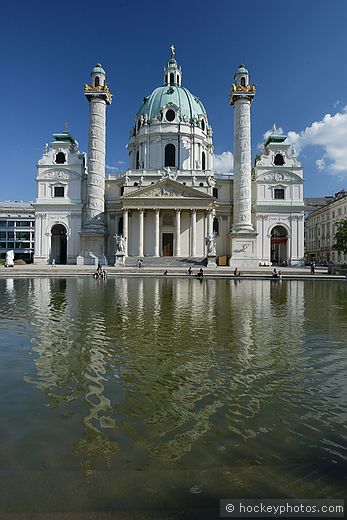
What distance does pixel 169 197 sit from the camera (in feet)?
172

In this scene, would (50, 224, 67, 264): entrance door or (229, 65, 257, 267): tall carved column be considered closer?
(229, 65, 257, 267): tall carved column

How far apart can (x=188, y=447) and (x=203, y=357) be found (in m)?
3.48

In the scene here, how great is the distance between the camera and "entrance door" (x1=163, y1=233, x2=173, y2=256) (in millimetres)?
55688

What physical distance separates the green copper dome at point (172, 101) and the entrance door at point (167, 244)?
22.8 meters

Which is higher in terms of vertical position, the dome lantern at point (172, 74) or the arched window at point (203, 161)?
the dome lantern at point (172, 74)

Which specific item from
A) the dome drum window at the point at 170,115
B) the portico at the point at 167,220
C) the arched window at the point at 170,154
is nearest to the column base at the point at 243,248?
the portico at the point at 167,220

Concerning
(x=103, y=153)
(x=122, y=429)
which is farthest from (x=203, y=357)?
(x=103, y=153)

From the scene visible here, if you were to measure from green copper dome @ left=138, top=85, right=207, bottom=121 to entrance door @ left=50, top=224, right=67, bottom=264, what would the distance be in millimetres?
25029

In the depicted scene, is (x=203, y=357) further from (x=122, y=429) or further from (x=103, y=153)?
(x=103, y=153)

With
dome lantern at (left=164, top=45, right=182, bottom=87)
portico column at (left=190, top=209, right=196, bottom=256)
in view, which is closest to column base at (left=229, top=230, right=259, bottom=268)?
portico column at (left=190, top=209, right=196, bottom=256)

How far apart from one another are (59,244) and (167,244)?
1874cm

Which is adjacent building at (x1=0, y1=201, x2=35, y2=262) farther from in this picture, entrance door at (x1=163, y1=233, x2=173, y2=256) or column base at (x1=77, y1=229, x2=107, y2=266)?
entrance door at (x1=163, y1=233, x2=173, y2=256)

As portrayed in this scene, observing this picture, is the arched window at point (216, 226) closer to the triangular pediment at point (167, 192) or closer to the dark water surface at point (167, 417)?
the triangular pediment at point (167, 192)

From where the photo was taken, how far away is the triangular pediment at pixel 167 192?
5262 centimetres
